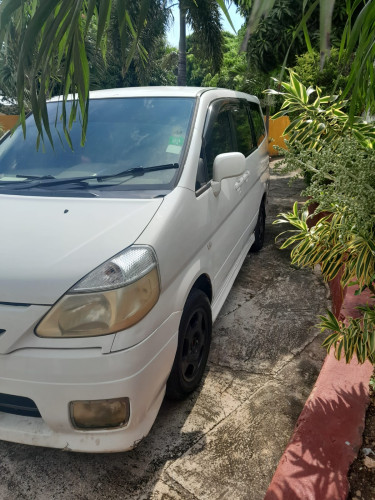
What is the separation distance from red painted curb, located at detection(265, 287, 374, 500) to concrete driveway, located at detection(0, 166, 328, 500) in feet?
0.87

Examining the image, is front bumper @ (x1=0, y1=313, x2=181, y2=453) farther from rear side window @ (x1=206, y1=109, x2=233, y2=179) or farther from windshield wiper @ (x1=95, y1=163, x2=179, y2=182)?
rear side window @ (x1=206, y1=109, x2=233, y2=179)

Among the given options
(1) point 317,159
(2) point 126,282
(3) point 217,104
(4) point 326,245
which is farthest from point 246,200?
(2) point 126,282

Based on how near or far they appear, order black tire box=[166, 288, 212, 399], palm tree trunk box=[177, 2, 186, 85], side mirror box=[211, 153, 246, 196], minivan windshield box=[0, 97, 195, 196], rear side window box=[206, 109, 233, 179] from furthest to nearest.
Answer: palm tree trunk box=[177, 2, 186, 85], rear side window box=[206, 109, 233, 179], side mirror box=[211, 153, 246, 196], minivan windshield box=[0, 97, 195, 196], black tire box=[166, 288, 212, 399]

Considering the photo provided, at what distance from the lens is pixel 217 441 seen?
7.51 ft

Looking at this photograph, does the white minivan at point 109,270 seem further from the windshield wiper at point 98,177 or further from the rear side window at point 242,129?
the rear side window at point 242,129

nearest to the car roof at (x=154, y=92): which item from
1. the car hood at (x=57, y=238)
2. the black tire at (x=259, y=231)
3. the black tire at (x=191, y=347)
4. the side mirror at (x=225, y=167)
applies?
the side mirror at (x=225, y=167)

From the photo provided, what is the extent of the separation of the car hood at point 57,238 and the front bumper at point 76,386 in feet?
0.85

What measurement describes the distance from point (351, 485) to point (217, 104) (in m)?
2.72

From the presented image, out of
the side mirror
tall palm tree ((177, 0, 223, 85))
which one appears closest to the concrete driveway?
the side mirror

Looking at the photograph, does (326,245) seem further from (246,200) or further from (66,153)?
(66,153)

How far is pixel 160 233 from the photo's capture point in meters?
2.02

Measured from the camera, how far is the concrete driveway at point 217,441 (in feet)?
6.64

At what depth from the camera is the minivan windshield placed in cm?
247

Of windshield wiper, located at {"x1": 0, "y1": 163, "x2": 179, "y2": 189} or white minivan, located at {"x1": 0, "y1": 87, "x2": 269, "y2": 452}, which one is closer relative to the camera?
white minivan, located at {"x1": 0, "y1": 87, "x2": 269, "y2": 452}
